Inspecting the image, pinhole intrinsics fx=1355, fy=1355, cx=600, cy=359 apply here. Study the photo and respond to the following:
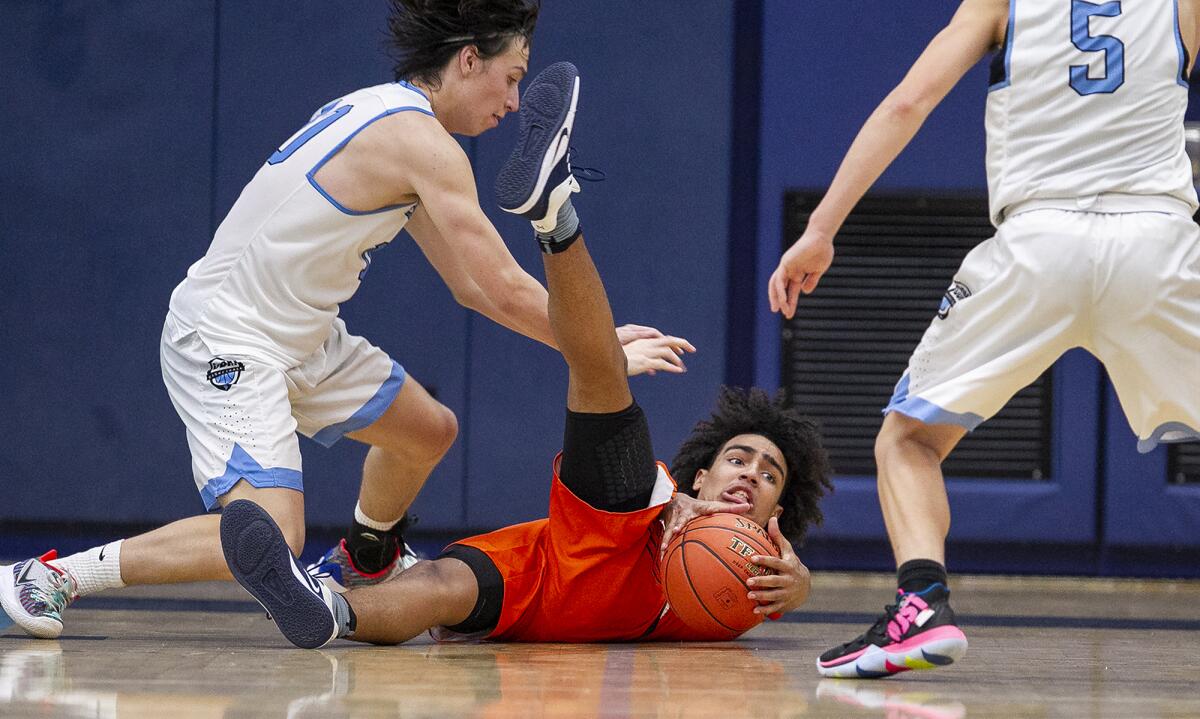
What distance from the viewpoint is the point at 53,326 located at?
16.5 feet

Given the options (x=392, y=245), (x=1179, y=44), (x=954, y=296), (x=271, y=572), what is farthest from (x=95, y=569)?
(x=392, y=245)

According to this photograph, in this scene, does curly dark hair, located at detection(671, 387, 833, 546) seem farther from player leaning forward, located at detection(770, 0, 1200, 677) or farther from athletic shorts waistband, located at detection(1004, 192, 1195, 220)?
athletic shorts waistband, located at detection(1004, 192, 1195, 220)

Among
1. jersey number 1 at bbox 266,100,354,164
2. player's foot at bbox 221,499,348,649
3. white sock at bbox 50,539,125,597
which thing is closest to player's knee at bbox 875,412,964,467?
player's foot at bbox 221,499,348,649

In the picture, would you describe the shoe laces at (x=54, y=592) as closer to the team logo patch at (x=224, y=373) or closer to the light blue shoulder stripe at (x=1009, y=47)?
the team logo patch at (x=224, y=373)

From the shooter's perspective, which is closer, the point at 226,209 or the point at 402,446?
the point at 402,446

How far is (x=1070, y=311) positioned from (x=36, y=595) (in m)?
2.04

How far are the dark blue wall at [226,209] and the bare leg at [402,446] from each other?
161cm

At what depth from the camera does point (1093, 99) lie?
2336 mm

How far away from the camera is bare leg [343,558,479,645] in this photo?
8.47ft

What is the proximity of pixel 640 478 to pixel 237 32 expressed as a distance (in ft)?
10.0

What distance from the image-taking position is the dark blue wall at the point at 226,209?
4992 millimetres

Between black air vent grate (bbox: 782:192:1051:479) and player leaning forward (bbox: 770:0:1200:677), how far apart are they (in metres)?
2.55

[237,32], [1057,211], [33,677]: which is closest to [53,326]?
[237,32]

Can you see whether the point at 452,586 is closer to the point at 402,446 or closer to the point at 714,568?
the point at 714,568
